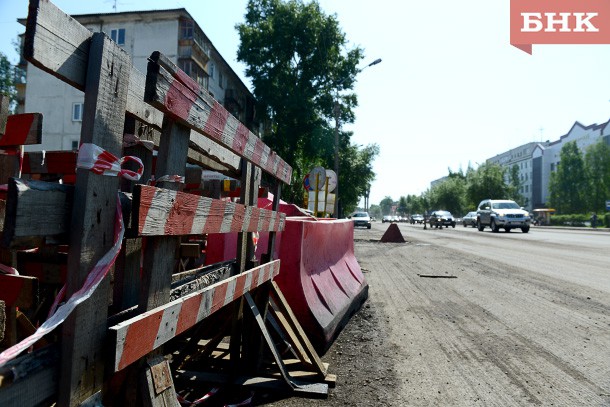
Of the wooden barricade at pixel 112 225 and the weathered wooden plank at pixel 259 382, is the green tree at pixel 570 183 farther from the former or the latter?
the wooden barricade at pixel 112 225

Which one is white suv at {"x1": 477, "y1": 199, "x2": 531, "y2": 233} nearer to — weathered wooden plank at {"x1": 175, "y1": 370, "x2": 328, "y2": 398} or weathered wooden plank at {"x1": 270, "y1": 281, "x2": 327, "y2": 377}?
weathered wooden plank at {"x1": 270, "y1": 281, "x2": 327, "y2": 377}

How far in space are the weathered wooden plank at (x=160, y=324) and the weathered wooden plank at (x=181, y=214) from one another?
324mm

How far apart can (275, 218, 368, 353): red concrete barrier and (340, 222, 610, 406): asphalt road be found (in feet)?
1.80

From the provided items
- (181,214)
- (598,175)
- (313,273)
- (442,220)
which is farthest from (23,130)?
(598,175)

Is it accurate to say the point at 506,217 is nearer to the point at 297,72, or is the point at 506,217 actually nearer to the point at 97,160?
the point at 297,72

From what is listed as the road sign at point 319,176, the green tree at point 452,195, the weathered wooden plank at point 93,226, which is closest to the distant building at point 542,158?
the green tree at point 452,195

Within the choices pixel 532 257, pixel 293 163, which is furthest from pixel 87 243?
pixel 293 163

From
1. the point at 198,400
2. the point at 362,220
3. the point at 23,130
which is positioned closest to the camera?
the point at 23,130

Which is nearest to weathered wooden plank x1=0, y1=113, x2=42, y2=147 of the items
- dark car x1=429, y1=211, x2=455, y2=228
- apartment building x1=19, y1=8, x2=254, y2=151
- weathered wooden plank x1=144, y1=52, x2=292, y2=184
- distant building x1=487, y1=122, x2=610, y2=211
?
weathered wooden plank x1=144, y1=52, x2=292, y2=184

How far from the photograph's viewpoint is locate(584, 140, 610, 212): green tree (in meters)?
68.0

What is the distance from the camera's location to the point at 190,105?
1942mm

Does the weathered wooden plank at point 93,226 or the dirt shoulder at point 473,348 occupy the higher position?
the weathered wooden plank at point 93,226

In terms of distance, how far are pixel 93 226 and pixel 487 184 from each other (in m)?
73.8

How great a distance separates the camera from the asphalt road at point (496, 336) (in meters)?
3.33
